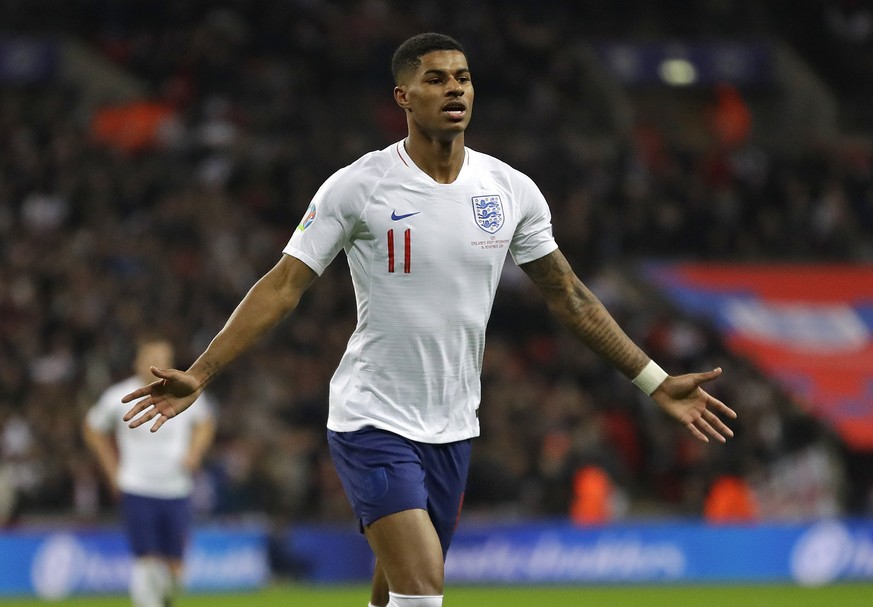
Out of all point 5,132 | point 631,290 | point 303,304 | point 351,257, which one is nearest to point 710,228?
point 631,290

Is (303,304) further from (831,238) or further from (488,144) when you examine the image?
(831,238)

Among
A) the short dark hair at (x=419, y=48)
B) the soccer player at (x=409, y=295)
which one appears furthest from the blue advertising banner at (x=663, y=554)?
the short dark hair at (x=419, y=48)

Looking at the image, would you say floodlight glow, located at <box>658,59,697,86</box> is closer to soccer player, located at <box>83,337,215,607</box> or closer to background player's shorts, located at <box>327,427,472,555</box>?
soccer player, located at <box>83,337,215,607</box>

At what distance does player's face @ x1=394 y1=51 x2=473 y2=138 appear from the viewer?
6.43 m

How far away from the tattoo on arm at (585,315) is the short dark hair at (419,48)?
3.34ft

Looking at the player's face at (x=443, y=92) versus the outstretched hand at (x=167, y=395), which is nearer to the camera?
the outstretched hand at (x=167, y=395)

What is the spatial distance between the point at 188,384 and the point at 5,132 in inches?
671

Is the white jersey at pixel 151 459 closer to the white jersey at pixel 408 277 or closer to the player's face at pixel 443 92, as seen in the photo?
the white jersey at pixel 408 277

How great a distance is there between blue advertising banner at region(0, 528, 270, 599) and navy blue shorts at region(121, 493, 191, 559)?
14.2 ft

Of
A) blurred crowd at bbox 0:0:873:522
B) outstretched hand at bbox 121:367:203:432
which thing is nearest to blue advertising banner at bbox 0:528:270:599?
blurred crowd at bbox 0:0:873:522

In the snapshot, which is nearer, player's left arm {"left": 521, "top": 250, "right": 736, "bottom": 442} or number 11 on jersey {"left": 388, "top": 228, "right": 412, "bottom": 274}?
number 11 on jersey {"left": 388, "top": 228, "right": 412, "bottom": 274}

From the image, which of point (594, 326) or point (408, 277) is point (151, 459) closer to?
point (594, 326)

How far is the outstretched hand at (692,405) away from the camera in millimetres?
6750

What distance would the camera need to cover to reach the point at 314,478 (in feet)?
59.4
